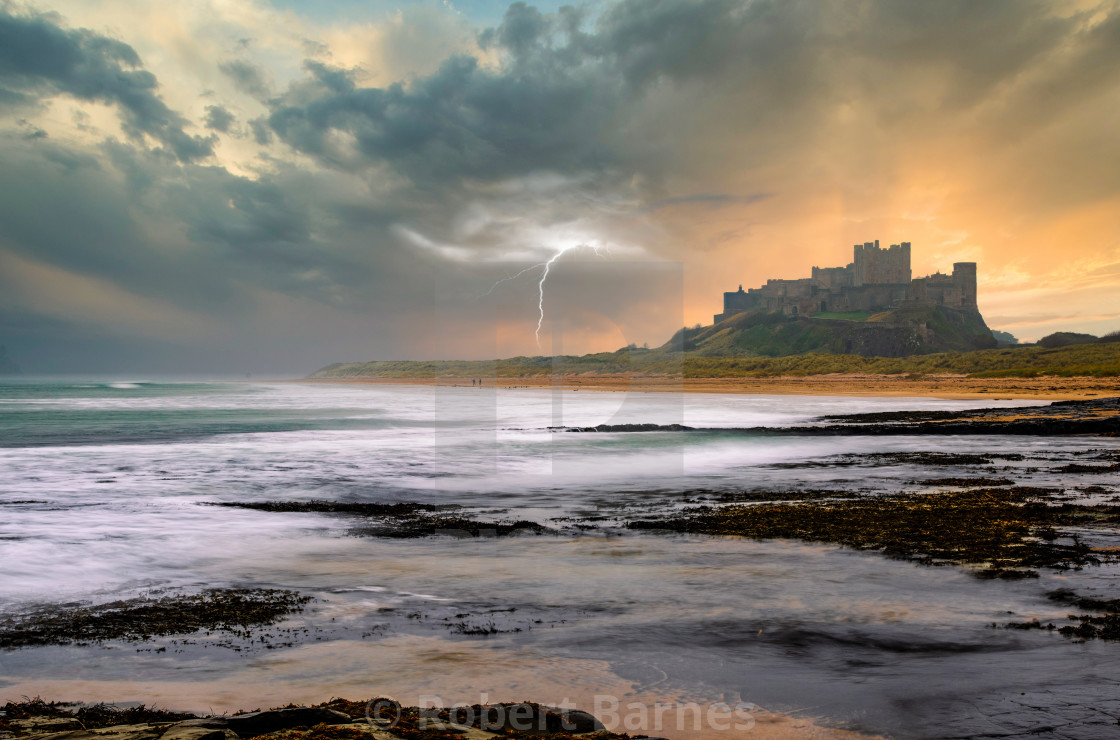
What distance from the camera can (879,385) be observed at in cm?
8869

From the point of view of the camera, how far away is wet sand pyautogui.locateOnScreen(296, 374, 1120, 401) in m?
61.3

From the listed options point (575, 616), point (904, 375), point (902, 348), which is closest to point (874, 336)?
point (902, 348)

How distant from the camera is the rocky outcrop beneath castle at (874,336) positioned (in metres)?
168

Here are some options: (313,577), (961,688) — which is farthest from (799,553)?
(313,577)

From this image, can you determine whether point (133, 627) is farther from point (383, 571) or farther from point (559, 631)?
point (559, 631)

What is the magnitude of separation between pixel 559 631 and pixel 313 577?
408 cm

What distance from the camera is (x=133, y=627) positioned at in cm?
646
